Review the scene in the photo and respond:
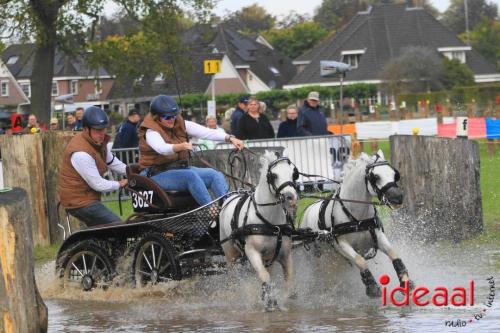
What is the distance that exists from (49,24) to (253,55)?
7127 centimetres

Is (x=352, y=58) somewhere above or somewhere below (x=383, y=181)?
above

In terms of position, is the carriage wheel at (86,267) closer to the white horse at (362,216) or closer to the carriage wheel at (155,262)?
the carriage wheel at (155,262)

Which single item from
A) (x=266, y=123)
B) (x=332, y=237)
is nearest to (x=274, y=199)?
(x=332, y=237)

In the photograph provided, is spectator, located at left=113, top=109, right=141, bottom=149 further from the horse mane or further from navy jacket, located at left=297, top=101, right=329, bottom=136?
the horse mane

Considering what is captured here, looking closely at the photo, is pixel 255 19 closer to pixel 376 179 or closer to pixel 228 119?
pixel 228 119

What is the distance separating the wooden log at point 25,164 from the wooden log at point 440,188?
475cm

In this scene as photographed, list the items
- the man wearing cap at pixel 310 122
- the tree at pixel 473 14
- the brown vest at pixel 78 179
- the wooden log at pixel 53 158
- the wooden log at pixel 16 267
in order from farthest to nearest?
the tree at pixel 473 14 → the man wearing cap at pixel 310 122 → the wooden log at pixel 53 158 → the brown vest at pixel 78 179 → the wooden log at pixel 16 267

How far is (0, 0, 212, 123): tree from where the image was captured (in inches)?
1549

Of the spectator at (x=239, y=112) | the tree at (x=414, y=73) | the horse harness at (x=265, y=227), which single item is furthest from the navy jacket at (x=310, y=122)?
the tree at (x=414, y=73)

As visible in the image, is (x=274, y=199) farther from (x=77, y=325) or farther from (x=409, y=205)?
(x=409, y=205)

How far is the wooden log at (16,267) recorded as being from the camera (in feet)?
27.6

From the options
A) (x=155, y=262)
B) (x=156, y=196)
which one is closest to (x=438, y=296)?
(x=155, y=262)

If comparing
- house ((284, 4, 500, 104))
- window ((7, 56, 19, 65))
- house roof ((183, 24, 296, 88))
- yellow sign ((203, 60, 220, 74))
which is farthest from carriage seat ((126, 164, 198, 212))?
window ((7, 56, 19, 65))

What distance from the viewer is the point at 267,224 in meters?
10.7
